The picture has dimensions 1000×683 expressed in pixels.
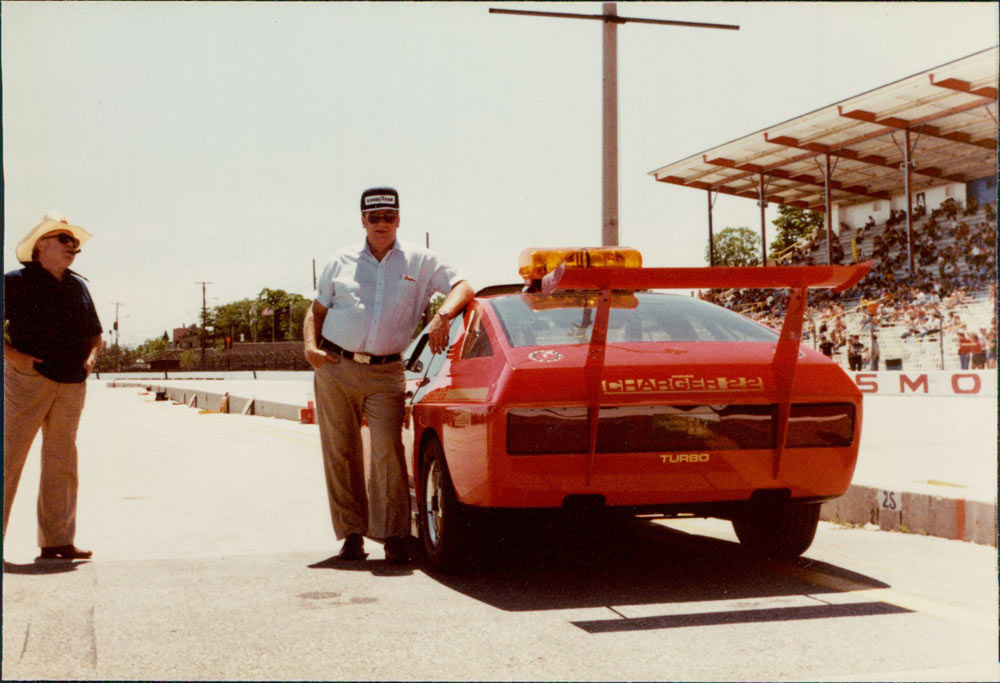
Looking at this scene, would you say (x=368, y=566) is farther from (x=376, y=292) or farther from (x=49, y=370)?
(x=49, y=370)

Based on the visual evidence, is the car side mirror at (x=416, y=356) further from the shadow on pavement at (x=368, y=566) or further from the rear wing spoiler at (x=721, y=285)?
the rear wing spoiler at (x=721, y=285)

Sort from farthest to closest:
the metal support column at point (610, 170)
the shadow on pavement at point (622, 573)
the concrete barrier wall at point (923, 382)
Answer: the concrete barrier wall at point (923, 382) → the metal support column at point (610, 170) → the shadow on pavement at point (622, 573)

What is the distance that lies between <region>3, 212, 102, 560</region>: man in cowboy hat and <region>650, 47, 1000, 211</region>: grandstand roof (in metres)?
18.9

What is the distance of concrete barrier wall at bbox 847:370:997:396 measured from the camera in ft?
65.9

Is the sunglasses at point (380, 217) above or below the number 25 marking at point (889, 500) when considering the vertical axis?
above

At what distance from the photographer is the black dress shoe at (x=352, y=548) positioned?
560cm

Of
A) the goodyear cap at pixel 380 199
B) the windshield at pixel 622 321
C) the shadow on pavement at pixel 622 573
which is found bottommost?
the shadow on pavement at pixel 622 573

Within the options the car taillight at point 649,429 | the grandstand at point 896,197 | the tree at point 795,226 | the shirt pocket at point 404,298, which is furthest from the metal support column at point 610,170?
the tree at point 795,226

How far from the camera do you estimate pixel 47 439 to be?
528cm

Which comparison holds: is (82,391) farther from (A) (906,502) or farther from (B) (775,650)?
(A) (906,502)

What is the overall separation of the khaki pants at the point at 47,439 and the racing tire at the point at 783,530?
3.15 meters

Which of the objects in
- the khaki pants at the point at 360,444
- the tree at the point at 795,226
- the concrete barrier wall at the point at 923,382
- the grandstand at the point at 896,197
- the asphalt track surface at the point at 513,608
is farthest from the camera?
the tree at the point at 795,226

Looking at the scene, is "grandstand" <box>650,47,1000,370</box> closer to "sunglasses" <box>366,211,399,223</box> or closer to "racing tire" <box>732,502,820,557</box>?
"racing tire" <box>732,502,820,557</box>

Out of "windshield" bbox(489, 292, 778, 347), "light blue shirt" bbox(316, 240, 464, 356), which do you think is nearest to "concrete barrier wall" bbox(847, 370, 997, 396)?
"windshield" bbox(489, 292, 778, 347)
